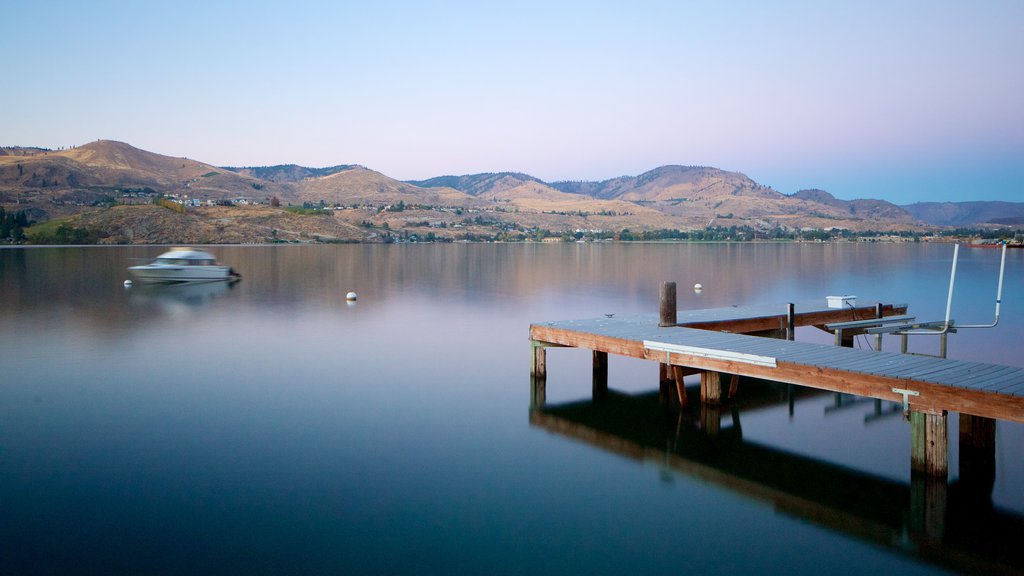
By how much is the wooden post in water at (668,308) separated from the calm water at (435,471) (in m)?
1.49

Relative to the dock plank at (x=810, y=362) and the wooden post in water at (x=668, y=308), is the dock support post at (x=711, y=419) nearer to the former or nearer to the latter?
the dock plank at (x=810, y=362)

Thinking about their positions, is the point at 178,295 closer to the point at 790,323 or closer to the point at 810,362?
the point at 790,323

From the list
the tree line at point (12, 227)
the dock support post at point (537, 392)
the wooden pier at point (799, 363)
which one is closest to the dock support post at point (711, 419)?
the wooden pier at point (799, 363)

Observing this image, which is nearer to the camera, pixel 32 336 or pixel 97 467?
pixel 97 467

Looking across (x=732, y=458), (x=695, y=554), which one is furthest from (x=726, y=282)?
(x=695, y=554)

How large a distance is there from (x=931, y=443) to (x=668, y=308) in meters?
6.43

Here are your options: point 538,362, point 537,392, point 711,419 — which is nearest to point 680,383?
point 711,419

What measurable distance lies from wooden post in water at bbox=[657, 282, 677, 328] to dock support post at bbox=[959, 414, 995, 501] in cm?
579

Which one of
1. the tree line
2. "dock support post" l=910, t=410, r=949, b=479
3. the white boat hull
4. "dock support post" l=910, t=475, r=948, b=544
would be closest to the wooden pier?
"dock support post" l=910, t=410, r=949, b=479

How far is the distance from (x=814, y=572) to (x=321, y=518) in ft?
17.8

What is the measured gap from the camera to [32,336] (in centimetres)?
2331

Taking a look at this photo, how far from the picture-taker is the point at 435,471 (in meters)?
10.7

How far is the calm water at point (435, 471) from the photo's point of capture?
8.01 meters

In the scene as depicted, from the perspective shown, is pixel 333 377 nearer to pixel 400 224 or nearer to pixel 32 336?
pixel 32 336
